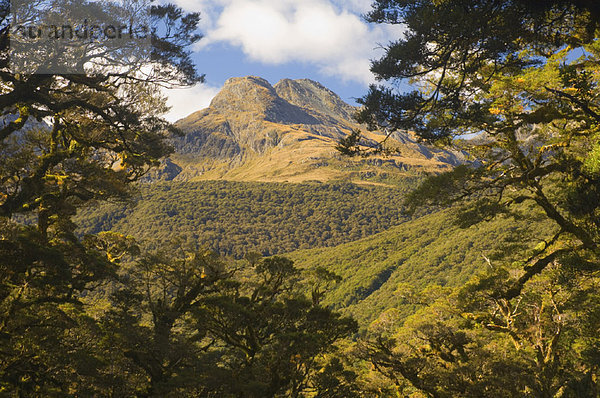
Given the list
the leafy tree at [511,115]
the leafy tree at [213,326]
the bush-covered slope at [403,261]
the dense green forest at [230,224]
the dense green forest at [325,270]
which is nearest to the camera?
the leafy tree at [511,115]

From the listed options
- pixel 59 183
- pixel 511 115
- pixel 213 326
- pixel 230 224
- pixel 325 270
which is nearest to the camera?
pixel 511 115

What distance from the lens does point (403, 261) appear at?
402 feet

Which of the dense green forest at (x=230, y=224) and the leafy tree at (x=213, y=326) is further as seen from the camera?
the dense green forest at (x=230, y=224)

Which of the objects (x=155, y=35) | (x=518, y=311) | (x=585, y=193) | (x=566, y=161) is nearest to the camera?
(x=585, y=193)

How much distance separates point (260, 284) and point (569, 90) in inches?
422

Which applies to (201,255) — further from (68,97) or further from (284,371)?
(68,97)

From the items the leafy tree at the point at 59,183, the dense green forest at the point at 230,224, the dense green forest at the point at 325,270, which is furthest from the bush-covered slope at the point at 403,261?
the leafy tree at the point at 59,183

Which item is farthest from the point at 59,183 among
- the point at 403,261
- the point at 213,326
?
the point at 403,261

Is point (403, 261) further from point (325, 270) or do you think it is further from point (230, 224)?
point (325, 270)

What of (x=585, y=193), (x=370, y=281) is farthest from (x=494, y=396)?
(x=370, y=281)

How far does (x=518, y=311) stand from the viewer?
14.0 meters

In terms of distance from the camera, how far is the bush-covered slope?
91.0 m

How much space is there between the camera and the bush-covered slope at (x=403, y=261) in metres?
91.0

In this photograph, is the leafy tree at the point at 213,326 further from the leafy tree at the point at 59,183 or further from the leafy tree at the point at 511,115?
the leafy tree at the point at 511,115
